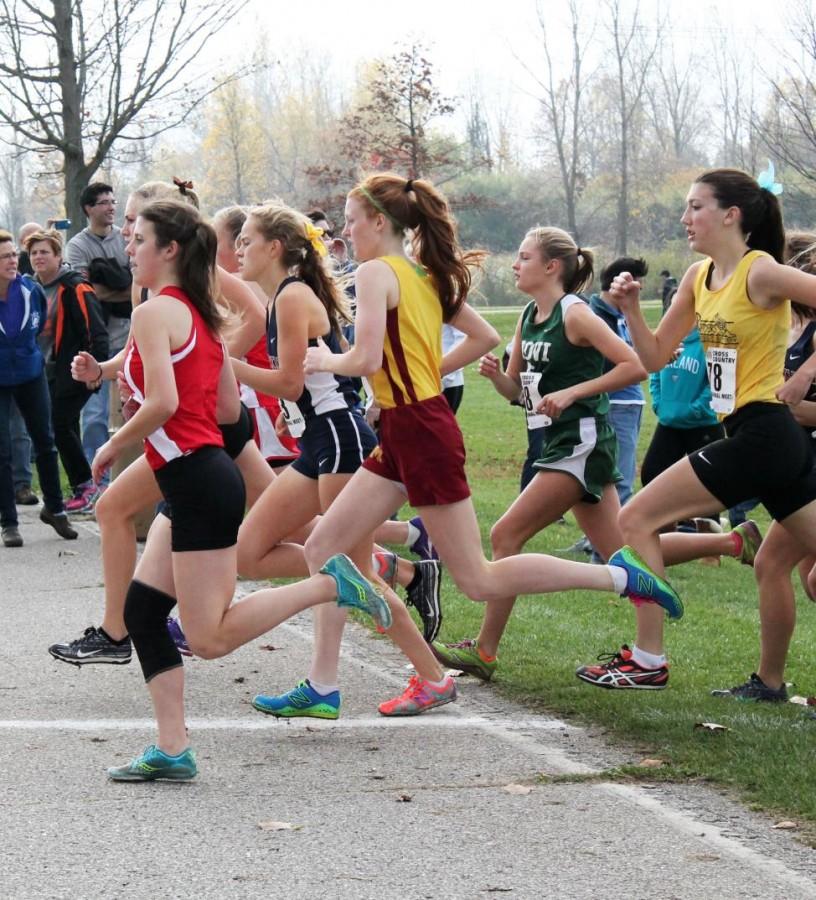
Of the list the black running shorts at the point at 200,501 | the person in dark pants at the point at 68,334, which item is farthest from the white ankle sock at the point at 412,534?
the person in dark pants at the point at 68,334

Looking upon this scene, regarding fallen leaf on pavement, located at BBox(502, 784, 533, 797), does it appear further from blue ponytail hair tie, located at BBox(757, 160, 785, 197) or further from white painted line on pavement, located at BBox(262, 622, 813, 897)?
blue ponytail hair tie, located at BBox(757, 160, 785, 197)

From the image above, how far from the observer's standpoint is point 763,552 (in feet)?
20.3

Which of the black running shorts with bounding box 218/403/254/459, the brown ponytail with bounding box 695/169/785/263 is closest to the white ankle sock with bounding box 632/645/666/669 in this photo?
the brown ponytail with bounding box 695/169/785/263

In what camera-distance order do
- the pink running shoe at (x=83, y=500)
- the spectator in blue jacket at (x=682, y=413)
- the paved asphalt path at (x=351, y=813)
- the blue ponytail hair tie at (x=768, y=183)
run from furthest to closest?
the pink running shoe at (x=83, y=500) < the spectator in blue jacket at (x=682, y=413) < the blue ponytail hair tie at (x=768, y=183) < the paved asphalt path at (x=351, y=813)

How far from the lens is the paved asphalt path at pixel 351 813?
3949mm

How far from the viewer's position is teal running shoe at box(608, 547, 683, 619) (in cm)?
568

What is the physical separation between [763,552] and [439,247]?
196cm

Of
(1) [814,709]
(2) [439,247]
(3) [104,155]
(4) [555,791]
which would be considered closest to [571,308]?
(2) [439,247]

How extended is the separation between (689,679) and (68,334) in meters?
6.95

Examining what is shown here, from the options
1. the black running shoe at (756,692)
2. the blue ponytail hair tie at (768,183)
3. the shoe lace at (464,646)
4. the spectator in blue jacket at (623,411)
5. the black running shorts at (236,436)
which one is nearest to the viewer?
the blue ponytail hair tie at (768,183)

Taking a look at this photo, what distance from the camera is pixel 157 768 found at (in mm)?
4898

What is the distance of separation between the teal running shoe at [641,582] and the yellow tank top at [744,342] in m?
0.68

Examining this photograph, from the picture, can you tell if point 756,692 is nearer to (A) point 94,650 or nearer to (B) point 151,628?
(B) point 151,628

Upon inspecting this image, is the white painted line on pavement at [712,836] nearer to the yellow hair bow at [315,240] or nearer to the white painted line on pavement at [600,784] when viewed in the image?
the white painted line on pavement at [600,784]
